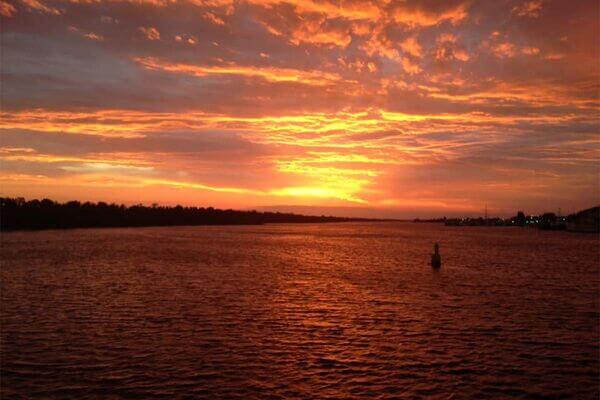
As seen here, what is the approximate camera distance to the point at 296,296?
39375mm

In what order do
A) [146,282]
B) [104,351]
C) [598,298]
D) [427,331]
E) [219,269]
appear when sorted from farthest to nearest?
[219,269]
[146,282]
[598,298]
[427,331]
[104,351]

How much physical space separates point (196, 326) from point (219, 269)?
3158 cm

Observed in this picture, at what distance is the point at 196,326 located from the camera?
1091 inches

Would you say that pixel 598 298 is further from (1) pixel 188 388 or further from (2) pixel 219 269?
(2) pixel 219 269

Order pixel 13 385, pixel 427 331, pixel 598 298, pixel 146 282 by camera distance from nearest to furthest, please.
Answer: pixel 13 385, pixel 427 331, pixel 598 298, pixel 146 282

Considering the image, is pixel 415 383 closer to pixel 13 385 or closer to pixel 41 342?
pixel 13 385

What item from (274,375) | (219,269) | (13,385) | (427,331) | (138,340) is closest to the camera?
(13,385)

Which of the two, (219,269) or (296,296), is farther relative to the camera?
(219,269)

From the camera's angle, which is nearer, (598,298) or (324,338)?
(324,338)

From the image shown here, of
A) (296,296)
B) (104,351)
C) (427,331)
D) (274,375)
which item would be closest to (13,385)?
(104,351)

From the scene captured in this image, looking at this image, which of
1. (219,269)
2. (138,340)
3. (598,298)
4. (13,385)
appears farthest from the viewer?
(219,269)

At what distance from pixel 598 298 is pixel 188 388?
115 feet

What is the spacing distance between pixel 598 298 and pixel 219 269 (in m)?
38.9

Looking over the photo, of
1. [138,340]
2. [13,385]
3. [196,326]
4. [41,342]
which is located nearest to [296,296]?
[196,326]
